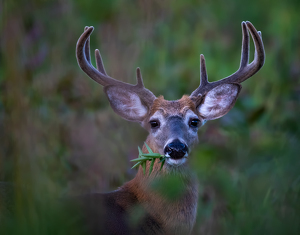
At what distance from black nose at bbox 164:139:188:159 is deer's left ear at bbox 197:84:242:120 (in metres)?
0.72

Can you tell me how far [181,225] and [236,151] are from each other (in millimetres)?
1250

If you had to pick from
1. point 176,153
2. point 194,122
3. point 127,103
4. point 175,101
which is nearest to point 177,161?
point 176,153

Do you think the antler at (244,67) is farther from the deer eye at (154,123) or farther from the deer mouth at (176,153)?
the deer mouth at (176,153)

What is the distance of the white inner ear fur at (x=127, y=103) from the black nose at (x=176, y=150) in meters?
0.75

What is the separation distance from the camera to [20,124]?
1790 mm

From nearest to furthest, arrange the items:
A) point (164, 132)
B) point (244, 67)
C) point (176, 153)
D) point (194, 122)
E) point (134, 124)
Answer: point (176, 153) < point (164, 132) < point (194, 122) < point (244, 67) < point (134, 124)

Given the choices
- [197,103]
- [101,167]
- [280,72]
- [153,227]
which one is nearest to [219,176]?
[280,72]

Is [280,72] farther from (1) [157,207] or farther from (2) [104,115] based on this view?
(2) [104,115]

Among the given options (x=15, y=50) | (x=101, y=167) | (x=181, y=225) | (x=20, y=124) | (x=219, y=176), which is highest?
(x=15, y=50)

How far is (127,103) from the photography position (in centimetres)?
411

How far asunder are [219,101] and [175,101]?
14.0 inches

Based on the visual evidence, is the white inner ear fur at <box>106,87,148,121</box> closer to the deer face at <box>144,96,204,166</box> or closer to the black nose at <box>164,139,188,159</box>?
the deer face at <box>144,96,204,166</box>

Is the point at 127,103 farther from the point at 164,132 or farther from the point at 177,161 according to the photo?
the point at 177,161

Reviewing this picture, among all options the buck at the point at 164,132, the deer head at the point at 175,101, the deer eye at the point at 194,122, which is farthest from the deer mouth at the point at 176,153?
the deer eye at the point at 194,122
